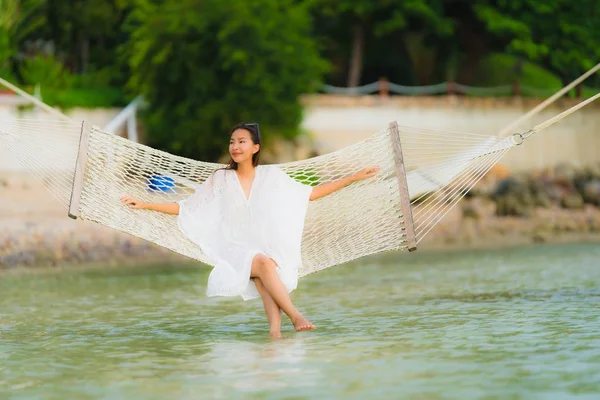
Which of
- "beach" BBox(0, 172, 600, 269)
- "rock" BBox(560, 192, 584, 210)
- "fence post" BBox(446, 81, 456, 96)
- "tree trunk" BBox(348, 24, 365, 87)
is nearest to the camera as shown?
"beach" BBox(0, 172, 600, 269)

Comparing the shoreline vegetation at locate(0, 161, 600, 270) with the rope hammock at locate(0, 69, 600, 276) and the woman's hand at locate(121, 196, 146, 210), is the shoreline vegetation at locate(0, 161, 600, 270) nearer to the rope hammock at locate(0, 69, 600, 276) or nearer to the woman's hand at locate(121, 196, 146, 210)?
the rope hammock at locate(0, 69, 600, 276)

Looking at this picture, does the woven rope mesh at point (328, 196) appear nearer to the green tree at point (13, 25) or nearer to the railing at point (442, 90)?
the green tree at point (13, 25)

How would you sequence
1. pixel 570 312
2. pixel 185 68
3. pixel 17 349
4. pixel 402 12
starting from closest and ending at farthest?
pixel 17 349
pixel 570 312
pixel 185 68
pixel 402 12

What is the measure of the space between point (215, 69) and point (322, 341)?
41.1 feet

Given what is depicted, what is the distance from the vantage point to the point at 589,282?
1084 centimetres

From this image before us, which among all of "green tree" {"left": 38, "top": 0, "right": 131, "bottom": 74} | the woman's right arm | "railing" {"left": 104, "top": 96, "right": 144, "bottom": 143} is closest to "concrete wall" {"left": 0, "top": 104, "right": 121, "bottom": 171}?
"railing" {"left": 104, "top": 96, "right": 144, "bottom": 143}

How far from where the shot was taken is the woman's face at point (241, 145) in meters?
7.13

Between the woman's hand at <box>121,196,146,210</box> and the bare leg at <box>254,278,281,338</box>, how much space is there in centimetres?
64

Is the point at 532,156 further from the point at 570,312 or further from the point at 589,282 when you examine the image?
the point at 570,312

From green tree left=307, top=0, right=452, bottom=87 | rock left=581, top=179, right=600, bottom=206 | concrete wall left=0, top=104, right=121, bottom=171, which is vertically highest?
green tree left=307, top=0, right=452, bottom=87

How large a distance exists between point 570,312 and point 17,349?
10.2 ft

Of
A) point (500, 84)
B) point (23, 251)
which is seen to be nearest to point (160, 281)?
point (23, 251)

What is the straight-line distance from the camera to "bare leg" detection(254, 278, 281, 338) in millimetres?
7176

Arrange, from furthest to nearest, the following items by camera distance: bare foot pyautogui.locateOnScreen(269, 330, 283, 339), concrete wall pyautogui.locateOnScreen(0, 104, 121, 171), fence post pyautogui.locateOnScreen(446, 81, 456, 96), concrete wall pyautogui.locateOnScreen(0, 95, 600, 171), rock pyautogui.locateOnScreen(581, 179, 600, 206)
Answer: fence post pyautogui.locateOnScreen(446, 81, 456, 96), concrete wall pyautogui.locateOnScreen(0, 95, 600, 171), rock pyautogui.locateOnScreen(581, 179, 600, 206), concrete wall pyautogui.locateOnScreen(0, 104, 121, 171), bare foot pyautogui.locateOnScreen(269, 330, 283, 339)
